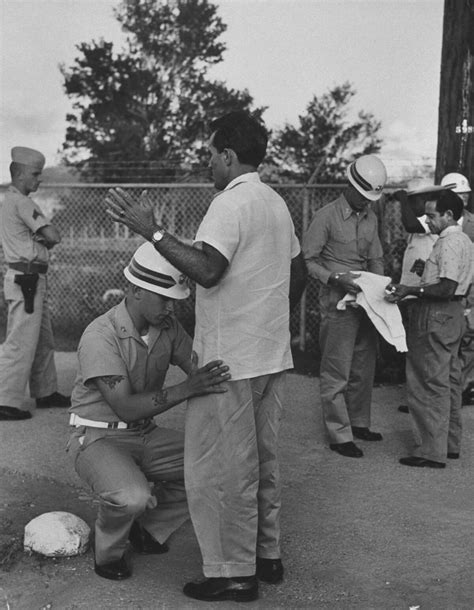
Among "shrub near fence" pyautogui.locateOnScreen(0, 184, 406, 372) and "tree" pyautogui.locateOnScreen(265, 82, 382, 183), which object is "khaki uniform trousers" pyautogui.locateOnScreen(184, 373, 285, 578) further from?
"tree" pyautogui.locateOnScreen(265, 82, 382, 183)

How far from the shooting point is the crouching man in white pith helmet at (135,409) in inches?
144

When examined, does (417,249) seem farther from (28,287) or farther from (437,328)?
(28,287)

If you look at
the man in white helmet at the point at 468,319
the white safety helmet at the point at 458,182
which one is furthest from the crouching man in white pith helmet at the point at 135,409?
the white safety helmet at the point at 458,182

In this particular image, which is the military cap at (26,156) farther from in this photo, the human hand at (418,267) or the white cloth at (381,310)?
the human hand at (418,267)

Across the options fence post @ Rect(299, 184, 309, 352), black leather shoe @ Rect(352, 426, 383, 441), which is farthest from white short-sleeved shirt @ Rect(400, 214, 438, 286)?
fence post @ Rect(299, 184, 309, 352)

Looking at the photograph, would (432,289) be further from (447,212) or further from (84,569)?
(84,569)

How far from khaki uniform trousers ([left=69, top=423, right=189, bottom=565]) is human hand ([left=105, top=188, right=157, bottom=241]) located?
40.9 inches

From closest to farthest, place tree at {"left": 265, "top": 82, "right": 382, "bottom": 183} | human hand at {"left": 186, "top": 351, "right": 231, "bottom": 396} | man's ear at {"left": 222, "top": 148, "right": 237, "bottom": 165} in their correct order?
human hand at {"left": 186, "top": 351, "right": 231, "bottom": 396} → man's ear at {"left": 222, "top": 148, "right": 237, "bottom": 165} → tree at {"left": 265, "top": 82, "right": 382, "bottom": 183}

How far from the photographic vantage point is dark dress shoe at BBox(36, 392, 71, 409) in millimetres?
6820

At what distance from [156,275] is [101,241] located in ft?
25.3

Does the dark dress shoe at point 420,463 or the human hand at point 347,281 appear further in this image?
the human hand at point 347,281

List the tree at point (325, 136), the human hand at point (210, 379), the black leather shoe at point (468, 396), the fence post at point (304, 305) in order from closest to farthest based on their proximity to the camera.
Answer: the human hand at point (210, 379) < the black leather shoe at point (468, 396) < the fence post at point (304, 305) < the tree at point (325, 136)

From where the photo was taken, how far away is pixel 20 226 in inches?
258

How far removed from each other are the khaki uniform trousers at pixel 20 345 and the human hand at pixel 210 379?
331 centimetres
